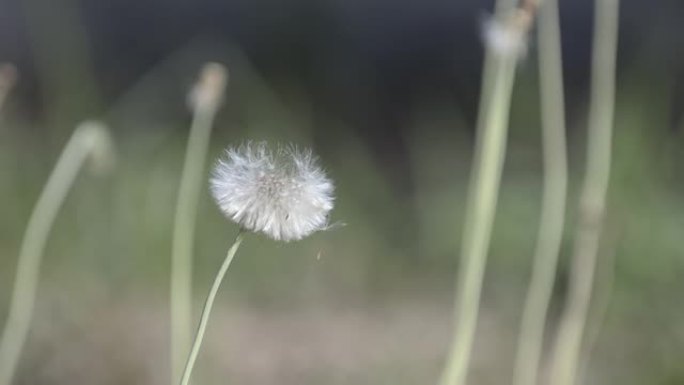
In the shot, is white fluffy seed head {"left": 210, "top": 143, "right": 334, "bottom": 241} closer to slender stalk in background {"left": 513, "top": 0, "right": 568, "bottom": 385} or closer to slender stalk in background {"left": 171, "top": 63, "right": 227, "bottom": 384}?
slender stalk in background {"left": 171, "top": 63, "right": 227, "bottom": 384}

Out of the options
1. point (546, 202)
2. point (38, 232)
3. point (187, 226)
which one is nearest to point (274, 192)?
point (546, 202)

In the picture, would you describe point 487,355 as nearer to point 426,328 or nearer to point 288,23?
point 426,328

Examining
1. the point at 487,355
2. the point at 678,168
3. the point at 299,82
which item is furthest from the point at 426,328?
the point at 299,82

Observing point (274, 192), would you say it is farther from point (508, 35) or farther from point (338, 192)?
point (338, 192)

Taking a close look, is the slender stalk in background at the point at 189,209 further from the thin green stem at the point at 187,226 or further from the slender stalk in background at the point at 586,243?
the slender stalk in background at the point at 586,243

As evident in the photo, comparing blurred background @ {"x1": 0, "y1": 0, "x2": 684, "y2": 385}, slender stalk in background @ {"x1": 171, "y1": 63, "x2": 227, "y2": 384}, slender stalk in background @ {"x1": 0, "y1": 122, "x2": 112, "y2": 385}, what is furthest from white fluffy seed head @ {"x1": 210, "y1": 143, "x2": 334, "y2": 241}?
blurred background @ {"x1": 0, "y1": 0, "x2": 684, "y2": 385}

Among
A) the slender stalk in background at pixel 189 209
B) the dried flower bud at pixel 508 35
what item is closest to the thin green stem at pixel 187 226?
the slender stalk in background at pixel 189 209
